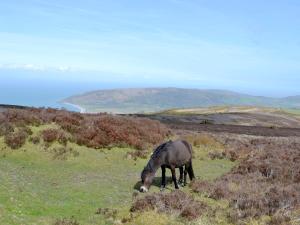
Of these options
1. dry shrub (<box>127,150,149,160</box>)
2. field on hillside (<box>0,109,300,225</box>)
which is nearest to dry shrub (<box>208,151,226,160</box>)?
field on hillside (<box>0,109,300,225</box>)

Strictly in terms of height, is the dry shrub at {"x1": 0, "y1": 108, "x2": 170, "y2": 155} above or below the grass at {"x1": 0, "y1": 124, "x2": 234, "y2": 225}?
above

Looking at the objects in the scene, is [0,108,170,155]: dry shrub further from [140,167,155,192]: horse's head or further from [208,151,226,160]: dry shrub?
[140,167,155,192]: horse's head

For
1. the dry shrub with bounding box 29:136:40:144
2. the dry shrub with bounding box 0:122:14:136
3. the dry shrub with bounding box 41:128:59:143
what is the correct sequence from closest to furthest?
the dry shrub with bounding box 29:136:40:144, the dry shrub with bounding box 0:122:14:136, the dry shrub with bounding box 41:128:59:143

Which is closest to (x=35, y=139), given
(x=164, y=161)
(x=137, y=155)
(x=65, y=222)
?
(x=137, y=155)

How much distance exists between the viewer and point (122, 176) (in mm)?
26812

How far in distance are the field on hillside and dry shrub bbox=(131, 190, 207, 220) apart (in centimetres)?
5

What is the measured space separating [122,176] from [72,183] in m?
3.98

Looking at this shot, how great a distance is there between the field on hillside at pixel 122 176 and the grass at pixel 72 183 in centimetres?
5

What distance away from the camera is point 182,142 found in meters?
25.7

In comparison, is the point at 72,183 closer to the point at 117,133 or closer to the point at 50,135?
the point at 50,135

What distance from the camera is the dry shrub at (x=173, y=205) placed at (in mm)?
18234

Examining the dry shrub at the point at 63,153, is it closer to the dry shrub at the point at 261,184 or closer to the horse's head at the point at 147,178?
the horse's head at the point at 147,178

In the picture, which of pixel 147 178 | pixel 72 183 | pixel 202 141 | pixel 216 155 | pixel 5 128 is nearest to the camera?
pixel 147 178

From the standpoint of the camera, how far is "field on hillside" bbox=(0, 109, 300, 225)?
18.1 meters
